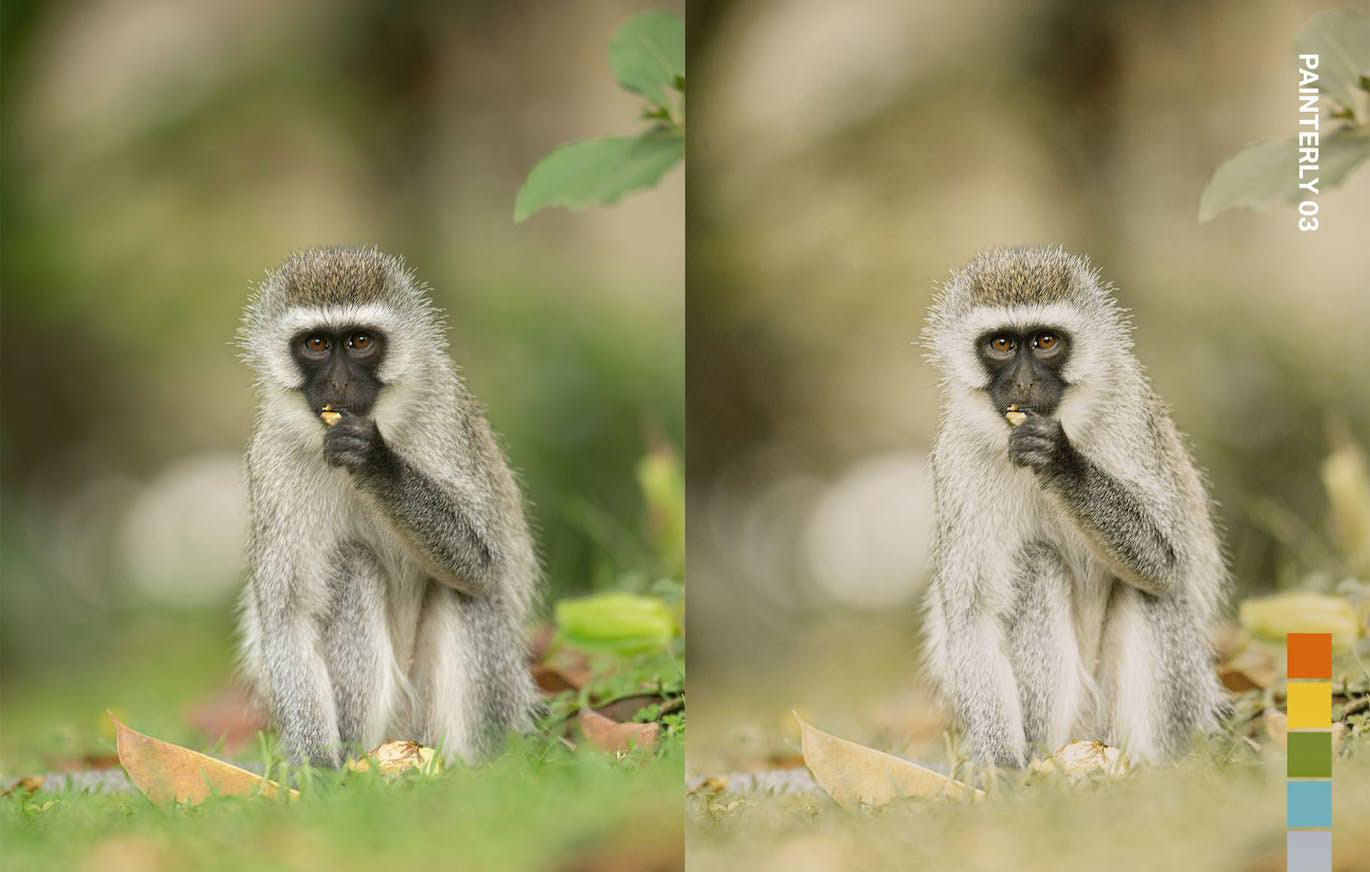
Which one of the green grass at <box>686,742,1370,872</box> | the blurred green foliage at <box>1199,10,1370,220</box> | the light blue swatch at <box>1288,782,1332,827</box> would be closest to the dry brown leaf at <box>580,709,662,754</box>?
the green grass at <box>686,742,1370,872</box>

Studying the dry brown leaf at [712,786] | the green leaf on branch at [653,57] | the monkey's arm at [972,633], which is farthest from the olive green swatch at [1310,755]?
the green leaf on branch at [653,57]

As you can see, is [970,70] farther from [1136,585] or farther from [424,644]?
[424,644]

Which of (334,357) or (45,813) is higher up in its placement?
(334,357)

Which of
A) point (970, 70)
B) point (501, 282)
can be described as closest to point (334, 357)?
point (501, 282)

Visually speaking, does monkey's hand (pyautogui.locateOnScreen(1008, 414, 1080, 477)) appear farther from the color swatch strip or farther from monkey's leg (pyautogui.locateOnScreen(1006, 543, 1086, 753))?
the color swatch strip

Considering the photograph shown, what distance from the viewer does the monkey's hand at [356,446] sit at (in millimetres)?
3807

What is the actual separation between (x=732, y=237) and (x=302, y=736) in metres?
2.03

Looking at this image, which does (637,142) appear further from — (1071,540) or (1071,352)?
(1071,540)

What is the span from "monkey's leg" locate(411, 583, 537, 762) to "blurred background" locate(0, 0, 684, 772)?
0.33 metres

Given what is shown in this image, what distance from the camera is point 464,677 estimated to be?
414cm

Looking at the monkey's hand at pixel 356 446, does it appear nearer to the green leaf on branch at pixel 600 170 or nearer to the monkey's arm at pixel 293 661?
the monkey's arm at pixel 293 661

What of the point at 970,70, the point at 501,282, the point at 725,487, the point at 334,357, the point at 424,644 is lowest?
the point at 424,644

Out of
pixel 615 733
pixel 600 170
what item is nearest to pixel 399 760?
pixel 615 733

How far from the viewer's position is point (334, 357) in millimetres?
4008
